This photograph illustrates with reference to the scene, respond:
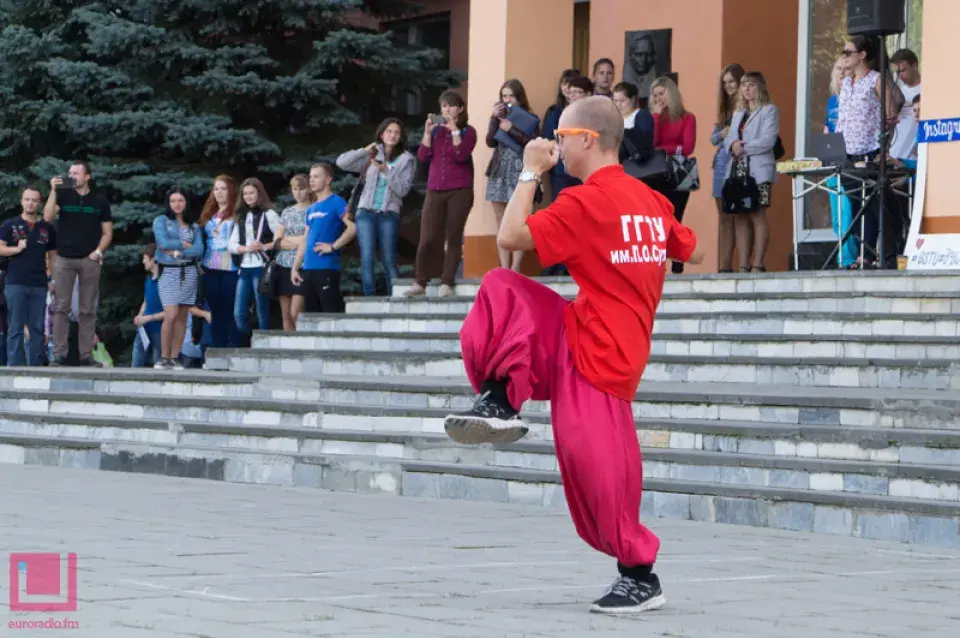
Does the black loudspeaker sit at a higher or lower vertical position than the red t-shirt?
higher

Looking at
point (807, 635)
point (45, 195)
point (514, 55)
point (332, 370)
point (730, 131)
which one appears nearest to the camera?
point (807, 635)

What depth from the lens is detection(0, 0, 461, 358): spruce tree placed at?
20.9m

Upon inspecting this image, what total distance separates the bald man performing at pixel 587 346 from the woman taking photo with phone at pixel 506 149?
8652mm

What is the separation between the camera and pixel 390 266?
619 inches

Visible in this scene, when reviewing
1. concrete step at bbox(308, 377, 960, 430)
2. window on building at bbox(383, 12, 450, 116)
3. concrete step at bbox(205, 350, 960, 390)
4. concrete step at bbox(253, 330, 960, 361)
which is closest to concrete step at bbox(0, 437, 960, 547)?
concrete step at bbox(308, 377, 960, 430)

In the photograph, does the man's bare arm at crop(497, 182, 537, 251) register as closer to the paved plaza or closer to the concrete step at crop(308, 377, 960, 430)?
the paved plaza

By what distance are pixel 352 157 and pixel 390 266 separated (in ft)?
3.55

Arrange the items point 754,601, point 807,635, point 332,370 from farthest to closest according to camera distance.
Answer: point 332,370, point 754,601, point 807,635

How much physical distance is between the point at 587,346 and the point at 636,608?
904mm

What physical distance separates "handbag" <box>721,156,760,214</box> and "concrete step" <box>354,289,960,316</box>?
147 cm

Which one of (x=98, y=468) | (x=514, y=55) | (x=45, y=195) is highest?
(x=514, y=55)

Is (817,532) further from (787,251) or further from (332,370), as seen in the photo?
(787,251)

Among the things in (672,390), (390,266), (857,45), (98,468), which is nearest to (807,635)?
(672,390)

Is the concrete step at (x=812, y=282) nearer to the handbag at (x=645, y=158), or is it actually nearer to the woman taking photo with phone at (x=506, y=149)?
the handbag at (x=645, y=158)
